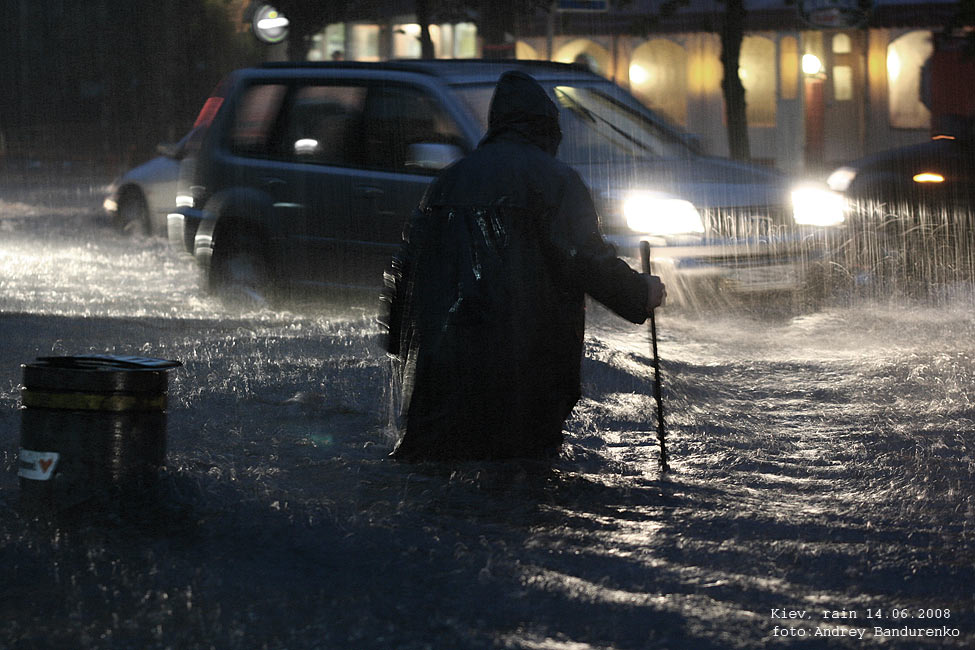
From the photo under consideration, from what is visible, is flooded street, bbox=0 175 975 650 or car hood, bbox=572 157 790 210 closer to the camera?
flooded street, bbox=0 175 975 650

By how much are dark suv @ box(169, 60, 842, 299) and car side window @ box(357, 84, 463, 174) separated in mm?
10

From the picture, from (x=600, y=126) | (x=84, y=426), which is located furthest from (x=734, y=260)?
(x=84, y=426)

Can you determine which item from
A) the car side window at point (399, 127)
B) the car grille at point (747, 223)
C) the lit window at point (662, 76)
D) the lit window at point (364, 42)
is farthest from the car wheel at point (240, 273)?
the lit window at point (364, 42)

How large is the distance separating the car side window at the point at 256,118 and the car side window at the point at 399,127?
98 centimetres

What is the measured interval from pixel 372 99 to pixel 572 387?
516 centimetres

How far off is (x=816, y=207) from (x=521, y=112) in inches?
206

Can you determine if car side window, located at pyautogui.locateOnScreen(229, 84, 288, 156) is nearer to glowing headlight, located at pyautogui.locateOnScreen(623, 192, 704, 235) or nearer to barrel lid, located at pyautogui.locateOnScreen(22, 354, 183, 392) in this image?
glowing headlight, located at pyautogui.locateOnScreen(623, 192, 704, 235)

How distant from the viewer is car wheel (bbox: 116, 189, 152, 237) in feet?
60.0

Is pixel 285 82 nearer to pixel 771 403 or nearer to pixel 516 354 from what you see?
pixel 771 403

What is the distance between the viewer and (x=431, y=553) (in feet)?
16.8

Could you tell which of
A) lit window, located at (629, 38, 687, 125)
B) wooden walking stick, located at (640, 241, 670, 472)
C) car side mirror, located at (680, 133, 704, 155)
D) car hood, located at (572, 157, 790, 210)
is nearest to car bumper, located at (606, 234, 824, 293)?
car hood, located at (572, 157, 790, 210)

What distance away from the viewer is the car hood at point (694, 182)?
1001 cm

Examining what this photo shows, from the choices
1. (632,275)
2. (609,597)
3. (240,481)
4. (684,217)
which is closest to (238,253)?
(684,217)

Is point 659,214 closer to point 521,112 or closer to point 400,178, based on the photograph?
point 400,178
